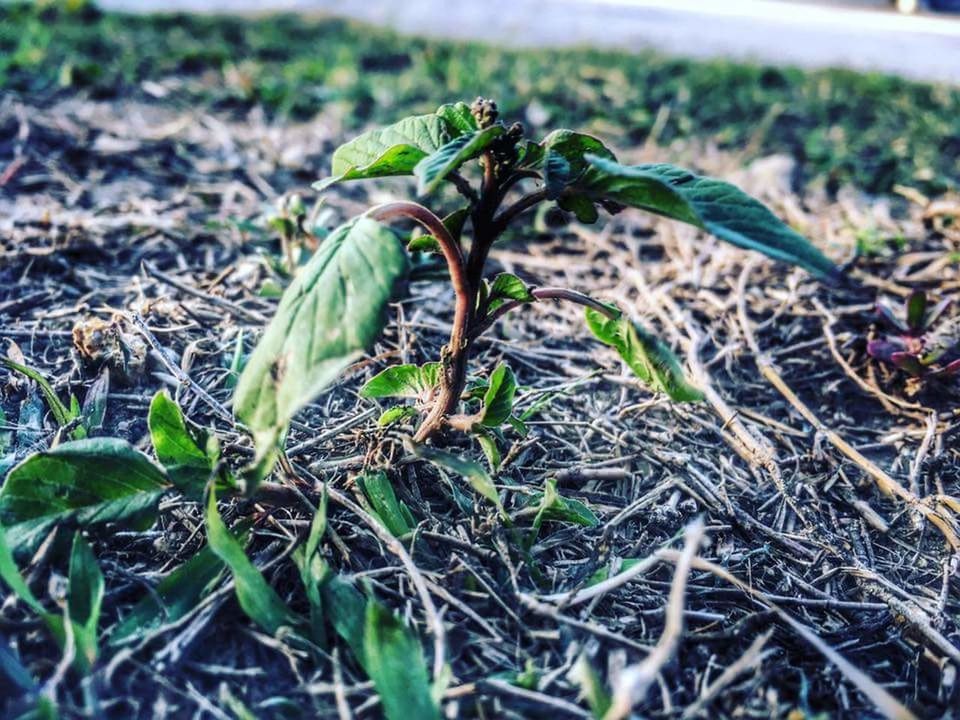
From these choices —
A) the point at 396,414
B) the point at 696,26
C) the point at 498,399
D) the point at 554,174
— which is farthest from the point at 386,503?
the point at 696,26

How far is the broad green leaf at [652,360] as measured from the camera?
114cm

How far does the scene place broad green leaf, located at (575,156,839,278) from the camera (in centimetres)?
100

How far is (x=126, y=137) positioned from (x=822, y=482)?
2602mm

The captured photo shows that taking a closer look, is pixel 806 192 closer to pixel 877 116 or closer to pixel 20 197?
pixel 877 116

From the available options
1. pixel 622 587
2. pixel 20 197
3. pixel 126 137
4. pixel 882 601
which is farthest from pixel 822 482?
pixel 126 137

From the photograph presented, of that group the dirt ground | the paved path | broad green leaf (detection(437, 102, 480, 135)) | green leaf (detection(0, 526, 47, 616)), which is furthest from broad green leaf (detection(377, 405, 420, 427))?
the paved path

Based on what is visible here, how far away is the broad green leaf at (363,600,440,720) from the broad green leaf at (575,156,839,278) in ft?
2.24

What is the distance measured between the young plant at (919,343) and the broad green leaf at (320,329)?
4.28 feet

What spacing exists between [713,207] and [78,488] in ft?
3.38

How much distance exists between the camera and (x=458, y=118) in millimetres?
1213

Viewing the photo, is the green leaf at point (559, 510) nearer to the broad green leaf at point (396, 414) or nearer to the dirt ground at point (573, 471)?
the dirt ground at point (573, 471)

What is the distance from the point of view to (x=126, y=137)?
9.25 ft

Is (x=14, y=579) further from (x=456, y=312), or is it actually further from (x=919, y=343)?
(x=919, y=343)

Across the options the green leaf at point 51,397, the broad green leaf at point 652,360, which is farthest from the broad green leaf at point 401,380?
the green leaf at point 51,397
